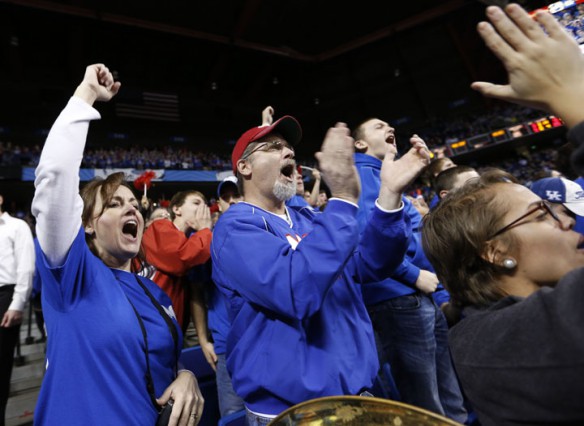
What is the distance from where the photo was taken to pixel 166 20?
1550 cm

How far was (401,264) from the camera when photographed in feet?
6.13

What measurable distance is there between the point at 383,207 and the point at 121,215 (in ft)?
3.66

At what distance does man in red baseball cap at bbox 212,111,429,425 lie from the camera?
1048 millimetres

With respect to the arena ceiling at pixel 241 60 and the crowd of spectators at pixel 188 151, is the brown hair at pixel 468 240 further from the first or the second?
the crowd of spectators at pixel 188 151

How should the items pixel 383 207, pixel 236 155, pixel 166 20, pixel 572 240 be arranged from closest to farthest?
pixel 572 240 → pixel 383 207 → pixel 236 155 → pixel 166 20

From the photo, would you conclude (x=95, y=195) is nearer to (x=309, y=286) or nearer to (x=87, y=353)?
(x=87, y=353)

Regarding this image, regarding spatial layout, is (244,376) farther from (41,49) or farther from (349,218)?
(41,49)

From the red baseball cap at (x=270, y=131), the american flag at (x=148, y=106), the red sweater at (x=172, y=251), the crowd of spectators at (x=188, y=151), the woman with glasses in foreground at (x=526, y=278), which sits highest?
the american flag at (x=148, y=106)

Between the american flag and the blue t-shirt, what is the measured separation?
19.6 m

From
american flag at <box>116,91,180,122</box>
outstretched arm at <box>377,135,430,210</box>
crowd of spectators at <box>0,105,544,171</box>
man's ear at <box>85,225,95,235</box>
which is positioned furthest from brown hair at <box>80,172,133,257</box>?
american flag at <box>116,91,180,122</box>

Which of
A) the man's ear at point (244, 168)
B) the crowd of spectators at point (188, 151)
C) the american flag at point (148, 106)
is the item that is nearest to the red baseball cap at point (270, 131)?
the man's ear at point (244, 168)

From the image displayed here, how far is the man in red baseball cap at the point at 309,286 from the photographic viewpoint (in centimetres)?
105

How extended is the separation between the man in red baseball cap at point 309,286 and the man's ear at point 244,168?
0.78 ft

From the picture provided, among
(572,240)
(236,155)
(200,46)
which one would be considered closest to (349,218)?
(572,240)
